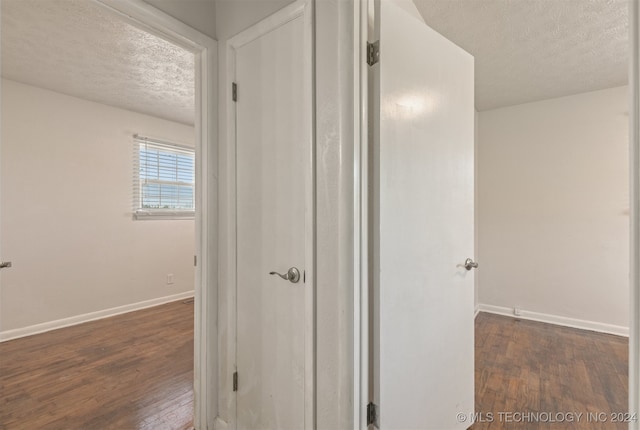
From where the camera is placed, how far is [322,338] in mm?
1280

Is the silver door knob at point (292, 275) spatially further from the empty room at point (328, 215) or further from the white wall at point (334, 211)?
the white wall at point (334, 211)

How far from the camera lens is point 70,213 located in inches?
130

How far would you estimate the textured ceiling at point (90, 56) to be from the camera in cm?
197

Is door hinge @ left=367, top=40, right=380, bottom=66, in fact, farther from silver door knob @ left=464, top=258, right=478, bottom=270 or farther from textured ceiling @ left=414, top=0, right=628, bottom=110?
silver door knob @ left=464, top=258, right=478, bottom=270

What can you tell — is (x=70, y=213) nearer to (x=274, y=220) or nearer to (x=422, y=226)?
(x=274, y=220)

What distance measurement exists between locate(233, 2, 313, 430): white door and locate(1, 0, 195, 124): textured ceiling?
3.10 ft

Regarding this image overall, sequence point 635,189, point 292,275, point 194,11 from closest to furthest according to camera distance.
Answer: point 635,189 < point 292,275 < point 194,11

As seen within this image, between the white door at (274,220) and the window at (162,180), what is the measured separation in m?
2.86

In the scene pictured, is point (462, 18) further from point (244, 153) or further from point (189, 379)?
point (189, 379)

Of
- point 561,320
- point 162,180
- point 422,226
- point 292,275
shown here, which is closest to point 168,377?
point 292,275

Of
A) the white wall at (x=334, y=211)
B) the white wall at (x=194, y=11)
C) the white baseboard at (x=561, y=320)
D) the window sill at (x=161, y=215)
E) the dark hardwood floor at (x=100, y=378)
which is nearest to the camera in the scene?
the white wall at (x=334, y=211)

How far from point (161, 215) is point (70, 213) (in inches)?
37.8

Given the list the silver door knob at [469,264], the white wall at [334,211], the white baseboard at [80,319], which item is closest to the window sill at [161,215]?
the white baseboard at [80,319]

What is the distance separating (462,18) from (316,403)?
2.43 m
